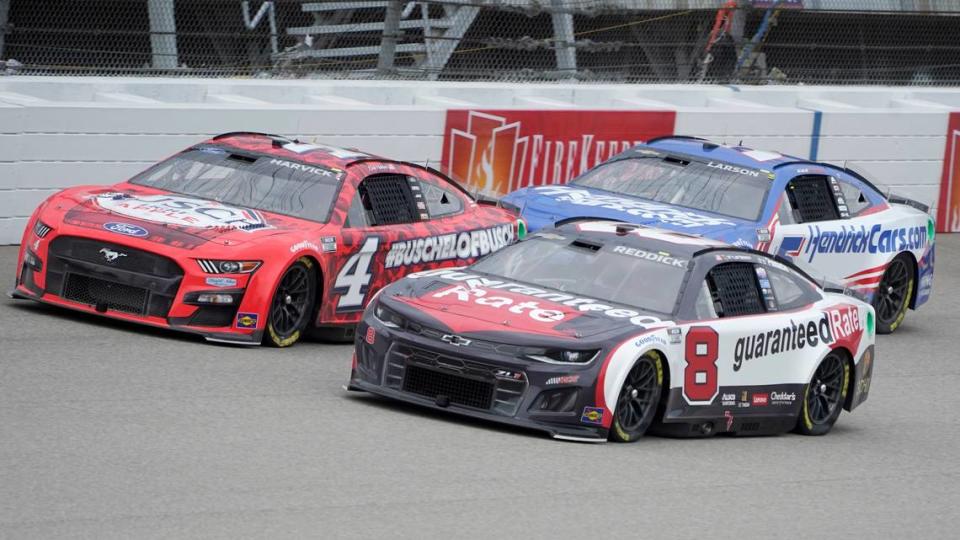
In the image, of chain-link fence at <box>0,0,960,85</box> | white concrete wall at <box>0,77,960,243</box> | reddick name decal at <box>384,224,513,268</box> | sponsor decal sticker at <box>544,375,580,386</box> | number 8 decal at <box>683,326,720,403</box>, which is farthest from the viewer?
chain-link fence at <box>0,0,960,85</box>

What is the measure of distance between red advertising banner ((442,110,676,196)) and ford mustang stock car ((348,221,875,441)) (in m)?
6.58

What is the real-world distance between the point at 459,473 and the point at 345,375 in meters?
2.86

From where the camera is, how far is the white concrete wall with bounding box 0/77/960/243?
47.2ft

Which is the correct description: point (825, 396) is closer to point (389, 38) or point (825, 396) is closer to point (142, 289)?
point (142, 289)

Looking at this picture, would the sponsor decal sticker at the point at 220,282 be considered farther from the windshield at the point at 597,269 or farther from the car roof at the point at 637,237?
the car roof at the point at 637,237

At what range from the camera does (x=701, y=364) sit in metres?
9.62

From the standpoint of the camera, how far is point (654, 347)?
9.18 m

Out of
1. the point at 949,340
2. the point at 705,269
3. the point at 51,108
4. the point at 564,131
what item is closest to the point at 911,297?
the point at 949,340

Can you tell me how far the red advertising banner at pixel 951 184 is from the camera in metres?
20.9

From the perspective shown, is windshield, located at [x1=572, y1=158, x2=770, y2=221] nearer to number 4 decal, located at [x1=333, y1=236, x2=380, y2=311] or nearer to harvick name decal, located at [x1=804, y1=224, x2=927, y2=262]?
harvick name decal, located at [x1=804, y1=224, x2=927, y2=262]

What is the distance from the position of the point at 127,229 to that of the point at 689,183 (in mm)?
5373

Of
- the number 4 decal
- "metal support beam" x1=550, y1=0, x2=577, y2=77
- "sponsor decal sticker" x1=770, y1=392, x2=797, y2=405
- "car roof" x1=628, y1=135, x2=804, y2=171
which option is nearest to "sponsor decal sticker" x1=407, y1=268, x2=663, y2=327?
"sponsor decal sticker" x1=770, y1=392, x2=797, y2=405

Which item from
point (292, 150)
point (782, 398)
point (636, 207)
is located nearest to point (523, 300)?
point (782, 398)

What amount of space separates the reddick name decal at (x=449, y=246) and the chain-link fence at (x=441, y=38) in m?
4.53
